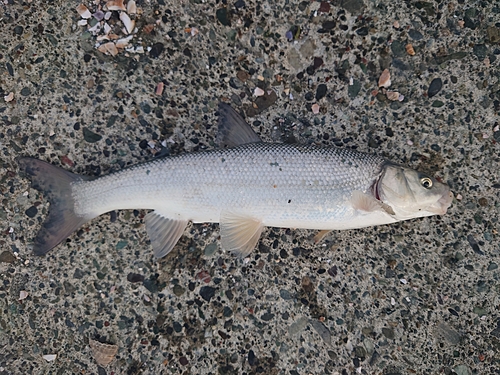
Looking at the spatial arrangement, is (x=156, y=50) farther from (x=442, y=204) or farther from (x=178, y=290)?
(x=442, y=204)

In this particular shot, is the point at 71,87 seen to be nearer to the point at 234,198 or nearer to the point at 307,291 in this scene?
the point at 234,198

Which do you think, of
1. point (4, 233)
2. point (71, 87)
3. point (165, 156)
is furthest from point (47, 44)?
point (4, 233)

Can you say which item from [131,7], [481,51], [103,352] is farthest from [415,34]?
[103,352]

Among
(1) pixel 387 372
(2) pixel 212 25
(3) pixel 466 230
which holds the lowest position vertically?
(1) pixel 387 372

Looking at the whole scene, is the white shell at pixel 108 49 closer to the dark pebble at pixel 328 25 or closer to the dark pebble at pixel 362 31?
the dark pebble at pixel 328 25

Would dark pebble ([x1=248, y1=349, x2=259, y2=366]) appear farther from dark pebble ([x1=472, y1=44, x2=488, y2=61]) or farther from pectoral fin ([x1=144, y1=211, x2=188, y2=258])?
dark pebble ([x1=472, y1=44, x2=488, y2=61])

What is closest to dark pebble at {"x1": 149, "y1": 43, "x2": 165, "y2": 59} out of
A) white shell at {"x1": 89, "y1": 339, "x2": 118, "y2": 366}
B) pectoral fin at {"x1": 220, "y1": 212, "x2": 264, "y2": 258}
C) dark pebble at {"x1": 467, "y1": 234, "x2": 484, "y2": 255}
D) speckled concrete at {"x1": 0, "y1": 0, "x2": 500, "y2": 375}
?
speckled concrete at {"x1": 0, "y1": 0, "x2": 500, "y2": 375}
